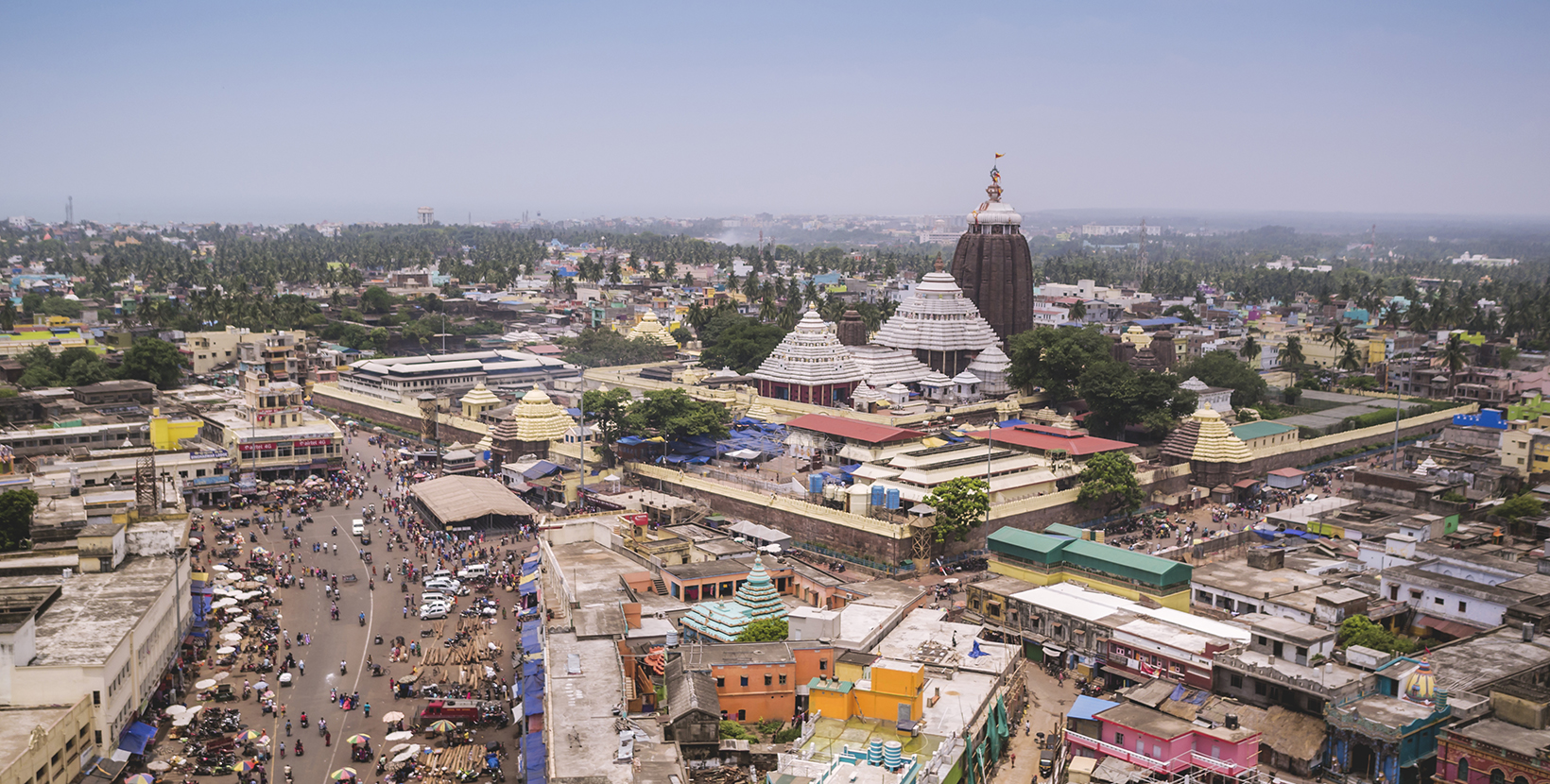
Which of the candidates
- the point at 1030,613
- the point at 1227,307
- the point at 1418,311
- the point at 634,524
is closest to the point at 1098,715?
the point at 1030,613

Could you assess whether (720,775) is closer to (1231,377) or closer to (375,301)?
(1231,377)

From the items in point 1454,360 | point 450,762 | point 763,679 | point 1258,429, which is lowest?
point 450,762

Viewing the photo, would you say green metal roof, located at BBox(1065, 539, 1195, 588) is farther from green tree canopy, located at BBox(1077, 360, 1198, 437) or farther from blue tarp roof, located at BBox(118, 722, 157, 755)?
blue tarp roof, located at BBox(118, 722, 157, 755)

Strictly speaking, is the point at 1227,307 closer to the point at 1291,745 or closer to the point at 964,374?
the point at 964,374

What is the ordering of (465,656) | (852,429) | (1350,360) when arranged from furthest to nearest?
1. (1350,360)
2. (852,429)
3. (465,656)

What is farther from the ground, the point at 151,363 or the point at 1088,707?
the point at 151,363

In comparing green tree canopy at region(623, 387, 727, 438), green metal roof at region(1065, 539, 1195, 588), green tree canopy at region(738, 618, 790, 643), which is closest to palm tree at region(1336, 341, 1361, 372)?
green tree canopy at region(623, 387, 727, 438)

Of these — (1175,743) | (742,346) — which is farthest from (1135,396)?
(1175,743)
